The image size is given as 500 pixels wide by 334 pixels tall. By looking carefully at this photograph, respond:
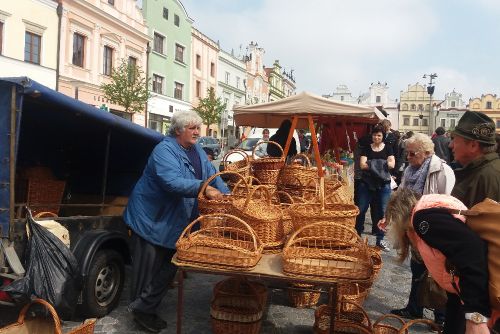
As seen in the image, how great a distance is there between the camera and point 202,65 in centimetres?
3869

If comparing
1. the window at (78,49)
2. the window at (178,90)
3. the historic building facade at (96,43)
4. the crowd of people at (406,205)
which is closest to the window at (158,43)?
the historic building facade at (96,43)

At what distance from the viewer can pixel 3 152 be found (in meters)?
3.25

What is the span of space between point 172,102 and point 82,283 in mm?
31243

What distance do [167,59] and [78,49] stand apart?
9863mm

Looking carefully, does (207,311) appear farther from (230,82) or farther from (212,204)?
(230,82)

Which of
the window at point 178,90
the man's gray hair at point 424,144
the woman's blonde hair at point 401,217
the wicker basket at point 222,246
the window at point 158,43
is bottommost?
the wicker basket at point 222,246

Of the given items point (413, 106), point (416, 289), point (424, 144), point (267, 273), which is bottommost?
point (416, 289)

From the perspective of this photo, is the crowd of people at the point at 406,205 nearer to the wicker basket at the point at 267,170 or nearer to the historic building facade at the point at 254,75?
the wicker basket at the point at 267,170

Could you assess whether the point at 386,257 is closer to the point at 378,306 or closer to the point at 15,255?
the point at 378,306

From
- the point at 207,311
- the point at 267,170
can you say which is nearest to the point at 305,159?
the point at 267,170

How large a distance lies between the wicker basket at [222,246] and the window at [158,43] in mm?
30301

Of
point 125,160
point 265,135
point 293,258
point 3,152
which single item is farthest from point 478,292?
point 265,135

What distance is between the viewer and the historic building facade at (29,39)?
63.0 feet

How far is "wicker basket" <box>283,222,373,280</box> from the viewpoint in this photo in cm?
274
